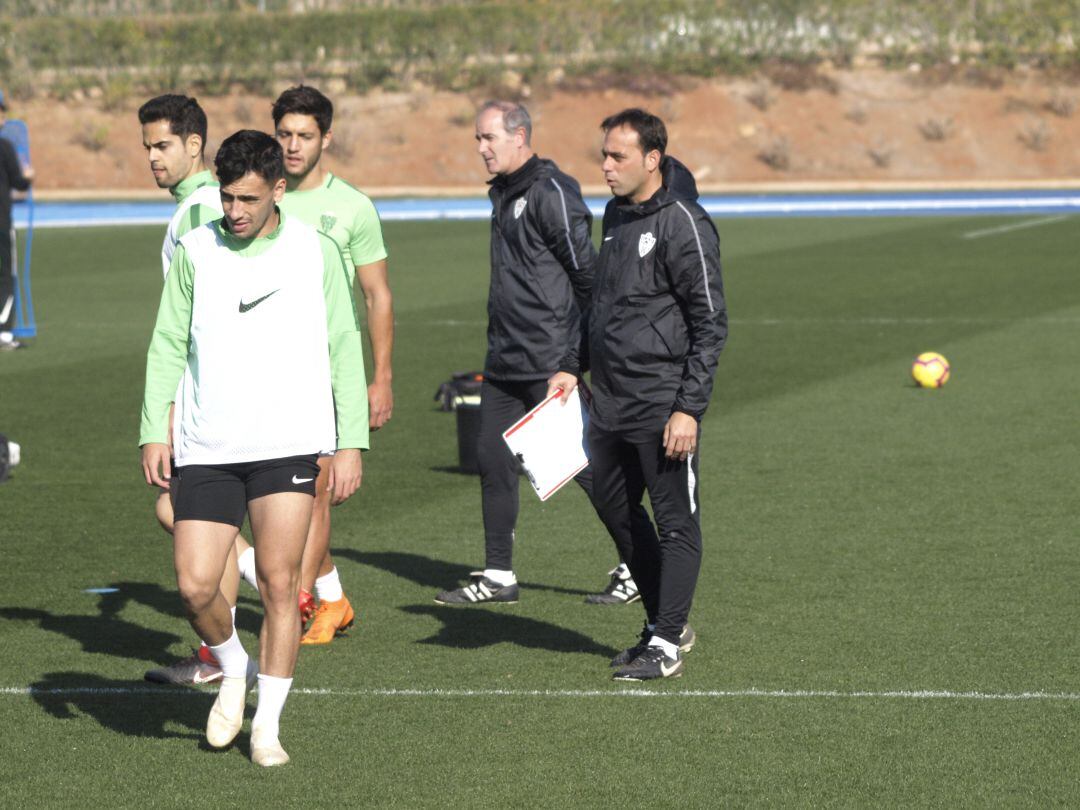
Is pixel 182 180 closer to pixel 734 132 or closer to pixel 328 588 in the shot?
pixel 328 588

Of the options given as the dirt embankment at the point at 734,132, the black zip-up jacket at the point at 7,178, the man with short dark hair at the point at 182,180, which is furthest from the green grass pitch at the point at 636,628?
the dirt embankment at the point at 734,132

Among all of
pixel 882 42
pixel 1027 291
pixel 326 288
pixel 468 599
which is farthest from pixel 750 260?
pixel 882 42

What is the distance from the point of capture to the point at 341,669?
7.12 m

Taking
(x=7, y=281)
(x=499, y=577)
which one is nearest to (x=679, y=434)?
(x=499, y=577)

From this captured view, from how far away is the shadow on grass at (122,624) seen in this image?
7492 millimetres

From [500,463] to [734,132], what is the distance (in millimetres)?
47050

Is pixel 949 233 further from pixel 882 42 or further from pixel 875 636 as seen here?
pixel 882 42

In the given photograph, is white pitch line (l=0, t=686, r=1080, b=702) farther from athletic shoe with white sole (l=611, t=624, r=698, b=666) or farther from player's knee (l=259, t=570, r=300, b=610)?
player's knee (l=259, t=570, r=300, b=610)

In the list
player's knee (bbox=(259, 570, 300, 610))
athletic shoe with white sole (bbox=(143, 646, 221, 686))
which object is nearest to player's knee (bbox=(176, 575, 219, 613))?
player's knee (bbox=(259, 570, 300, 610))

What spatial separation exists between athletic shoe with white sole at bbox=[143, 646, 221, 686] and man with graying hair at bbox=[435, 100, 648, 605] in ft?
4.88

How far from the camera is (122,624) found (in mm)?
7891

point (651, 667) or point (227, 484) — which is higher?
point (227, 484)

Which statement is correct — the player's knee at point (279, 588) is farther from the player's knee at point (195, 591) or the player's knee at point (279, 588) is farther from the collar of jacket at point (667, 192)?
the collar of jacket at point (667, 192)

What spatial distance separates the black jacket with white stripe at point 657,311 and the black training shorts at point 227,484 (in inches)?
56.9
